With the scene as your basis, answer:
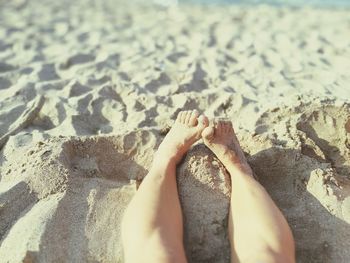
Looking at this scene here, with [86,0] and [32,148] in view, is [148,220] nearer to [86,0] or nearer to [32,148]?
[32,148]

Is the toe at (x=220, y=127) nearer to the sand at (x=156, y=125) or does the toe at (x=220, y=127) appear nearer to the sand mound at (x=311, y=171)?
the sand at (x=156, y=125)

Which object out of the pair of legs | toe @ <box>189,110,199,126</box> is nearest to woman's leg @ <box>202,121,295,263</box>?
the pair of legs

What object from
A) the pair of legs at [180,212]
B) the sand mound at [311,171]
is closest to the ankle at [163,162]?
the pair of legs at [180,212]

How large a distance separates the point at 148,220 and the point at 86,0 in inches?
238

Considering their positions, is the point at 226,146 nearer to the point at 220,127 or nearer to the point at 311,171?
the point at 220,127

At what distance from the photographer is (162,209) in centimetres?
209

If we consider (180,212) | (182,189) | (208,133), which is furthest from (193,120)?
(180,212)

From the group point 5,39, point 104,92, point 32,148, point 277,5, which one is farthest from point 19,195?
point 277,5

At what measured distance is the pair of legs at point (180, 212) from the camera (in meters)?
1.89

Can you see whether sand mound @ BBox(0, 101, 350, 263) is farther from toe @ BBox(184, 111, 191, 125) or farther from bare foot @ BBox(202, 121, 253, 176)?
toe @ BBox(184, 111, 191, 125)

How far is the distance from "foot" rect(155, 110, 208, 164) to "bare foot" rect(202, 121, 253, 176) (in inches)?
2.4

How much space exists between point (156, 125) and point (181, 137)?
629mm

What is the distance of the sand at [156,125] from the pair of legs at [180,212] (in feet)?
0.26

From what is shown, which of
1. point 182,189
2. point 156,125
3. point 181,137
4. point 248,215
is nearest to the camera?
point 248,215
